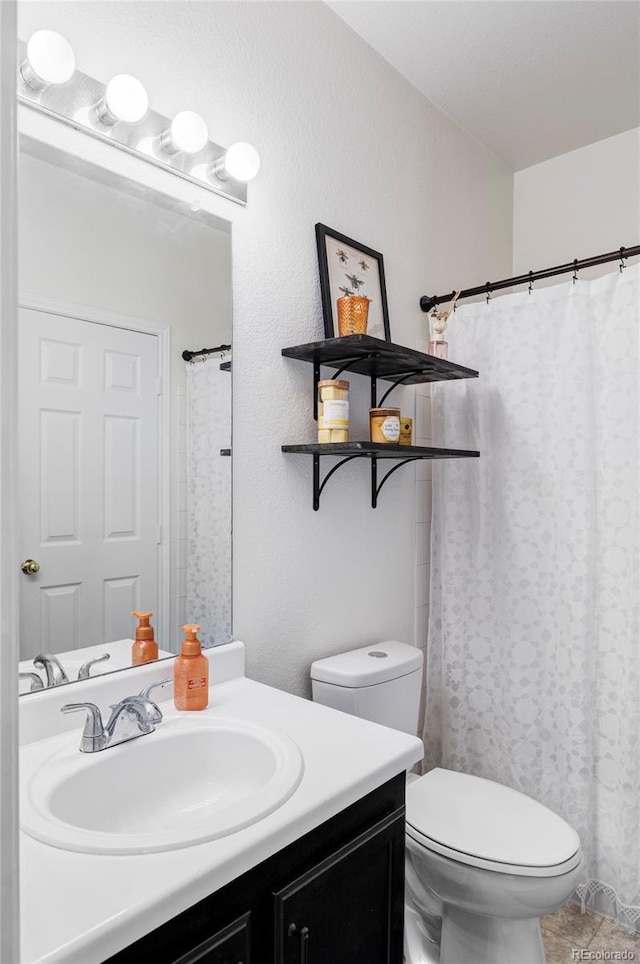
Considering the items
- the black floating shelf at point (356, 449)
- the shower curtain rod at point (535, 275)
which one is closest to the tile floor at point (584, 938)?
the black floating shelf at point (356, 449)

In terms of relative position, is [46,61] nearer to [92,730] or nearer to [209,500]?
[209,500]

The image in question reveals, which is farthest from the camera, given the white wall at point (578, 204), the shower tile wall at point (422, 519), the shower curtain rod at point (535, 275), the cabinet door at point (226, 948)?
the white wall at point (578, 204)

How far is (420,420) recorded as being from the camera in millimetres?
2242

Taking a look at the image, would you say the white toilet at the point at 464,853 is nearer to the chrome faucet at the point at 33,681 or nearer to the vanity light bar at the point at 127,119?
the chrome faucet at the point at 33,681

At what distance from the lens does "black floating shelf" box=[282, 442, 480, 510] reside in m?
1.56

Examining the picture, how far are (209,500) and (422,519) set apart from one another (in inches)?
39.1

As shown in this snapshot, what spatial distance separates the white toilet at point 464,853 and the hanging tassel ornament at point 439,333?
3.17ft

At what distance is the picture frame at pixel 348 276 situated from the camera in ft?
5.81

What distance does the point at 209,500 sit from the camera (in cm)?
150

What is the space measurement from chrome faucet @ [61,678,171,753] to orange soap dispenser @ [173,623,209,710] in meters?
0.08

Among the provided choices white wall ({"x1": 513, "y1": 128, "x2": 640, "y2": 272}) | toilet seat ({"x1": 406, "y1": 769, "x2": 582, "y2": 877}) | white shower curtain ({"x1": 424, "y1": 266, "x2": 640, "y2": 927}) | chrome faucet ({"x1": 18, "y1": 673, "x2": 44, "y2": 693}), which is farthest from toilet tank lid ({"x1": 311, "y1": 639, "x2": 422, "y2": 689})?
white wall ({"x1": 513, "y1": 128, "x2": 640, "y2": 272})

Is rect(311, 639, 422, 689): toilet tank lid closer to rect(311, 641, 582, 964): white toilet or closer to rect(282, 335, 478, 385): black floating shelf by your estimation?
rect(311, 641, 582, 964): white toilet

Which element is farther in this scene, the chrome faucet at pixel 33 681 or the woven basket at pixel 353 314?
the woven basket at pixel 353 314

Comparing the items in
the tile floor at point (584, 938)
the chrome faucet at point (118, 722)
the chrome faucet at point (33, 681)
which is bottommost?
the tile floor at point (584, 938)
